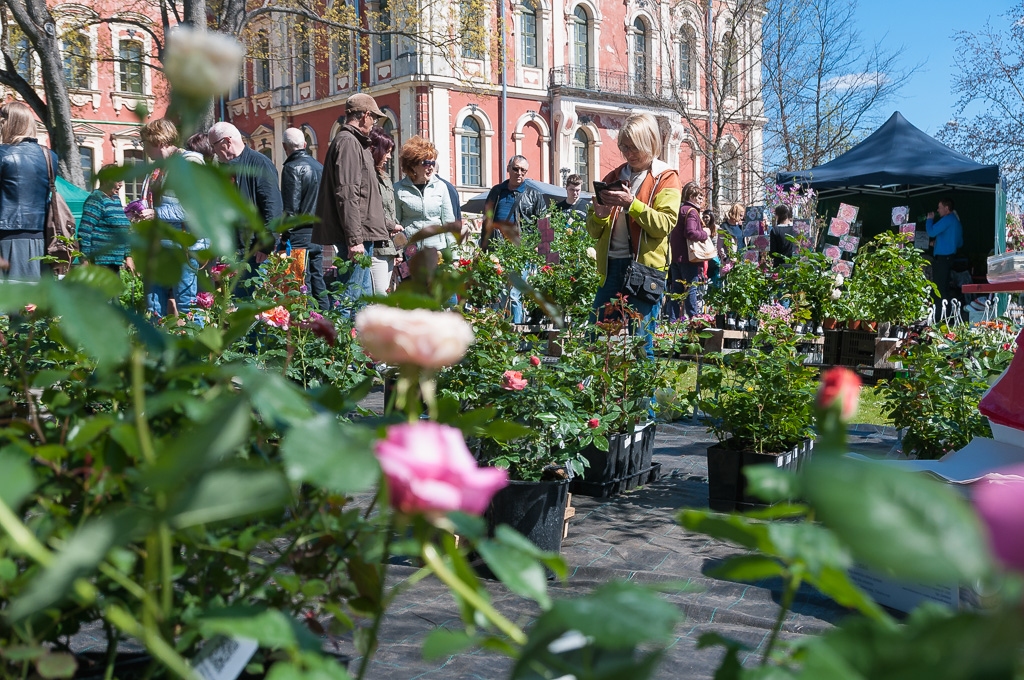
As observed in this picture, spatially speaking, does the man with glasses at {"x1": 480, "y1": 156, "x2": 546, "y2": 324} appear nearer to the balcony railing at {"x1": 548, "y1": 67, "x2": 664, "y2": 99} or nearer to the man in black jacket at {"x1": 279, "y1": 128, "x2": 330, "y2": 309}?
the man in black jacket at {"x1": 279, "y1": 128, "x2": 330, "y2": 309}

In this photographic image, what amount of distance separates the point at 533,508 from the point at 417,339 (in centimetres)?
211

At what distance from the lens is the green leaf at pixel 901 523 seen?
Answer: 349 millimetres

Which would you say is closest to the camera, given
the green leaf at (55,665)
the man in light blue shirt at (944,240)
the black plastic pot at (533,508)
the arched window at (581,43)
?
the green leaf at (55,665)

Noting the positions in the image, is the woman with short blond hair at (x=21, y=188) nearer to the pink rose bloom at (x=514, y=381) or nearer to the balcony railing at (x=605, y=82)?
the pink rose bloom at (x=514, y=381)

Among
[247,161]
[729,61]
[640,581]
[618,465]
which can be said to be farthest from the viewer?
[729,61]

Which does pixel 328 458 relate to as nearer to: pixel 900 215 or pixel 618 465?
pixel 618 465

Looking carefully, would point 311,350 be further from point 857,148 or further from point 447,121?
point 447,121

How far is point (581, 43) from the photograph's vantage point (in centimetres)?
2873

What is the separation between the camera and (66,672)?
0.76 metres

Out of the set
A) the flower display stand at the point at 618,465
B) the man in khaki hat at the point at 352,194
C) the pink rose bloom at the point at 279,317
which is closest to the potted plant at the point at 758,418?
the flower display stand at the point at 618,465

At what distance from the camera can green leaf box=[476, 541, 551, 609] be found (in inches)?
24.6

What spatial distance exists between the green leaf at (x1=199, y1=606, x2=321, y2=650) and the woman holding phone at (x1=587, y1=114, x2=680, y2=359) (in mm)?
→ 3393

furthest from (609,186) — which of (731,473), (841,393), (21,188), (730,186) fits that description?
(730,186)

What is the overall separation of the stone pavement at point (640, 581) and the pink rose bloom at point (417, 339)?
1.25 metres
